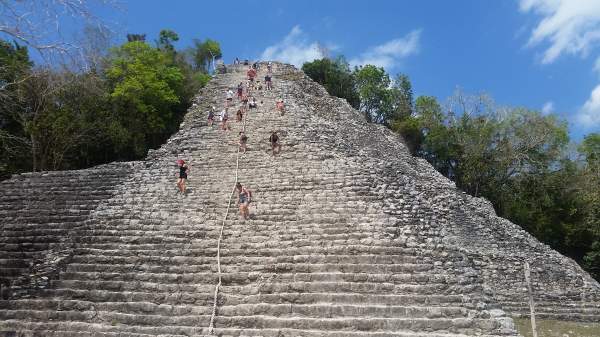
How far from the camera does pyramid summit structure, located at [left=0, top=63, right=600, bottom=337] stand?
5512mm

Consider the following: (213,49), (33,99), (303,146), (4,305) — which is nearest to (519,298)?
(303,146)

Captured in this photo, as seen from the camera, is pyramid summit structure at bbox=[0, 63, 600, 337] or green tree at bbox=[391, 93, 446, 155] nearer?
pyramid summit structure at bbox=[0, 63, 600, 337]

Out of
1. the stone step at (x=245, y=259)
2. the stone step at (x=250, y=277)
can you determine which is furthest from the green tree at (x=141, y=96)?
the stone step at (x=250, y=277)

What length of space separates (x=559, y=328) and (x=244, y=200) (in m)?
6.85

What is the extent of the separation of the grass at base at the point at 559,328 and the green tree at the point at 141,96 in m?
14.5

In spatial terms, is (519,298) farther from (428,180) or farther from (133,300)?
(133,300)

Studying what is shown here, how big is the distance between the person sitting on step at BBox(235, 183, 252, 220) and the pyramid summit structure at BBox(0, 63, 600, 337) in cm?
17

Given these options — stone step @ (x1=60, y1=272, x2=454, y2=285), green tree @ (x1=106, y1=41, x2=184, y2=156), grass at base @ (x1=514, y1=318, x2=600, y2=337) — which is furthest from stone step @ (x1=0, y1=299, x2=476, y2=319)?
green tree @ (x1=106, y1=41, x2=184, y2=156)

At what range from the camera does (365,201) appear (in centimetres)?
795

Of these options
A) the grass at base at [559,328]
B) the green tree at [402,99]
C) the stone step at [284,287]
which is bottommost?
the grass at base at [559,328]

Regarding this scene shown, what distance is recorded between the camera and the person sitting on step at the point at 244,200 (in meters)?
7.86

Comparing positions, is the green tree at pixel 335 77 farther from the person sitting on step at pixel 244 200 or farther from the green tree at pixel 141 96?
the person sitting on step at pixel 244 200

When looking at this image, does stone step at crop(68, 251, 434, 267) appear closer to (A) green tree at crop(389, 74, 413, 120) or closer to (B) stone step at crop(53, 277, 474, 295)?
(B) stone step at crop(53, 277, 474, 295)

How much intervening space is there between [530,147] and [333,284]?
69.8ft
